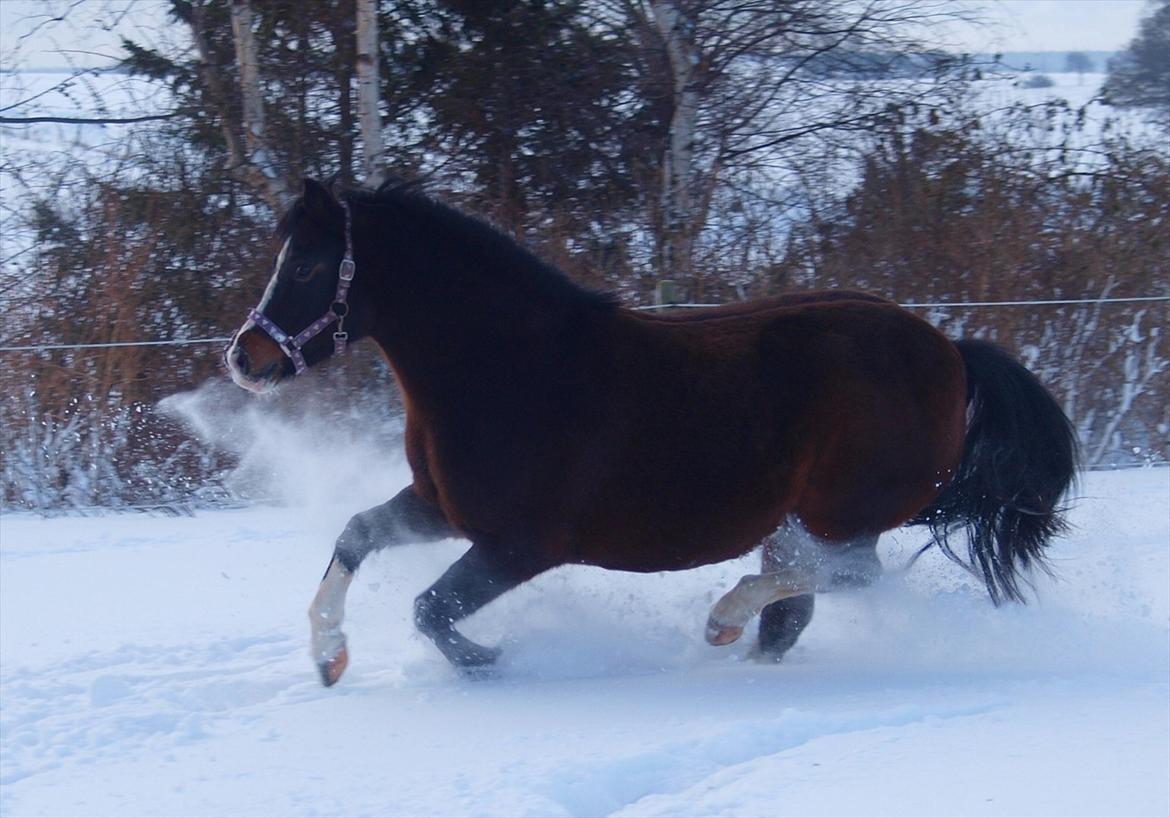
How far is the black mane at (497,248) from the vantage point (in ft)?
14.2

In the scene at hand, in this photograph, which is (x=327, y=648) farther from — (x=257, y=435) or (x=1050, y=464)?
(x=257, y=435)

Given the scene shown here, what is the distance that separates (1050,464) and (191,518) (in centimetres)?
527

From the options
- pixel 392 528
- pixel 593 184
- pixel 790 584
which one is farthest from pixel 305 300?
pixel 593 184

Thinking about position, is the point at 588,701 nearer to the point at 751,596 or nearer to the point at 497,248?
the point at 751,596

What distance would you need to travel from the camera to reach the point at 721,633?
14.5 feet

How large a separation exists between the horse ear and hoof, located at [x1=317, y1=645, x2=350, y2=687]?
1.48 m

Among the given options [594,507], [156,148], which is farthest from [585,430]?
[156,148]

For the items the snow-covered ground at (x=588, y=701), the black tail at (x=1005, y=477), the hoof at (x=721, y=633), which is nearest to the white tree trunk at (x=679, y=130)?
the snow-covered ground at (x=588, y=701)

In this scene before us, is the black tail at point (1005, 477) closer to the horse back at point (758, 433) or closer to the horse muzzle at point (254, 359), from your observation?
the horse back at point (758, 433)

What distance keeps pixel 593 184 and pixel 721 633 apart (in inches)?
255

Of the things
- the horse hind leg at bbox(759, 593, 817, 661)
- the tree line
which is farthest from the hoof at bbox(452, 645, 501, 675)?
the tree line

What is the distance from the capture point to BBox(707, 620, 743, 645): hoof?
4.41 metres

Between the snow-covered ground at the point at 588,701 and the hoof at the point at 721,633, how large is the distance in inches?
5.0

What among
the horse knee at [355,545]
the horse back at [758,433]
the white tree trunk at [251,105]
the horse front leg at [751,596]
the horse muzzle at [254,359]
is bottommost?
the horse front leg at [751,596]
